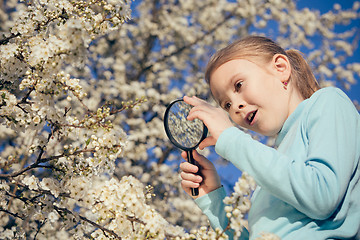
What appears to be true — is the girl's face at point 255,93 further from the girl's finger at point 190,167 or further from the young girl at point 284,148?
the girl's finger at point 190,167

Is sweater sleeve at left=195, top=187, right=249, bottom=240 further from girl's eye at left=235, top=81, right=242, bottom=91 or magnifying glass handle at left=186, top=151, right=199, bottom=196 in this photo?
girl's eye at left=235, top=81, right=242, bottom=91

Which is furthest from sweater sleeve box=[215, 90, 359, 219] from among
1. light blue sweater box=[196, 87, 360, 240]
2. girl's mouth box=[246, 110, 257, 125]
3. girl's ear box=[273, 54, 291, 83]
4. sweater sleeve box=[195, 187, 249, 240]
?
sweater sleeve box=[195, 187, 249, 240]

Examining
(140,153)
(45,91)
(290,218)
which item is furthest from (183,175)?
(140,153)

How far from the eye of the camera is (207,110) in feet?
5.23

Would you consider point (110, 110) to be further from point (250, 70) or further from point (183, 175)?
point (250, 70)

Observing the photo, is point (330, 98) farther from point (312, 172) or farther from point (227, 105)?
point (227, 105)

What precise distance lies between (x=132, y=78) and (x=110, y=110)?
5424 mm

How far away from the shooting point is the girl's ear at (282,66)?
1782mm

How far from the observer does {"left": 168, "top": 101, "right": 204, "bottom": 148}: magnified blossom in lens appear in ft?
5.93

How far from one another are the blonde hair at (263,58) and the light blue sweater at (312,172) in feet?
1.23

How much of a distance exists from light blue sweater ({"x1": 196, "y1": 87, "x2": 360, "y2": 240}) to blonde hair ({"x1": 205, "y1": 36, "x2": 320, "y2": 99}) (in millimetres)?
375

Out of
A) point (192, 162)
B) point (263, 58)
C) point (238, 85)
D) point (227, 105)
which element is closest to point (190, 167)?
point (192, 162)

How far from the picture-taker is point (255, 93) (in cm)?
164

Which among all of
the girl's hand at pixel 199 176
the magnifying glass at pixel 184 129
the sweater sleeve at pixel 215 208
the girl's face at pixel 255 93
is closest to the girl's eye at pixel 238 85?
the girl's face at pixel 255 93
